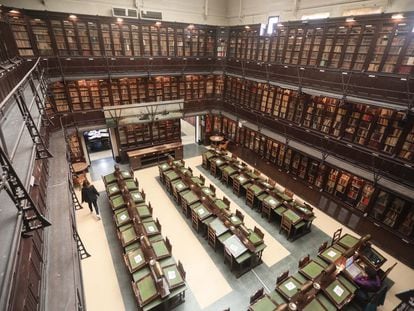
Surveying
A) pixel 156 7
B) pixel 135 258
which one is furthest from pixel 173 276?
pixel 156 7

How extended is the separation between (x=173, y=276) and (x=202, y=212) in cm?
252

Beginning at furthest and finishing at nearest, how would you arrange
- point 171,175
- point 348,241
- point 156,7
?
point 156,7, point 171,175, point 348,241

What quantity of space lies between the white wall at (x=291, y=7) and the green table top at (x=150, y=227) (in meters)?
9.62

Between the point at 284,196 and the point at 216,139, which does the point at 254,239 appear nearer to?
the point at 284,196

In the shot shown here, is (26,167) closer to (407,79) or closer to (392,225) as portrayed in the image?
(407,79)

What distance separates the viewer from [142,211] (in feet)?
25.3

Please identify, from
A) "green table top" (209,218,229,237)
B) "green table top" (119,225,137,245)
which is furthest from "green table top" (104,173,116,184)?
"green table top" (209,218,229,237)

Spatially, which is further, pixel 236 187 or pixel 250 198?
pixel 236 187

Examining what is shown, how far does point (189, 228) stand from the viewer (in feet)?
26.9

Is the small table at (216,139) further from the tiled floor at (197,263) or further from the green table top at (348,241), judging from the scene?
the green table top at (348,241)

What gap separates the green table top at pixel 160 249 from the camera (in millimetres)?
6057

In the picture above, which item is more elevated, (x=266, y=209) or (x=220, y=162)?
(x=220, y=162)

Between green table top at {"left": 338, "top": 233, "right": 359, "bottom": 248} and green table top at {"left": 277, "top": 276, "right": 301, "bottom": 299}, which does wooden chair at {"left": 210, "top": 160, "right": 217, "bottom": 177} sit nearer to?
green table top at {"left": 338, "top": 233, "right": 359, "bottom": 248}

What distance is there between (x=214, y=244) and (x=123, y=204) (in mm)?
3441
